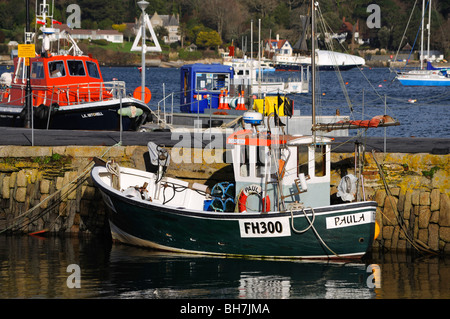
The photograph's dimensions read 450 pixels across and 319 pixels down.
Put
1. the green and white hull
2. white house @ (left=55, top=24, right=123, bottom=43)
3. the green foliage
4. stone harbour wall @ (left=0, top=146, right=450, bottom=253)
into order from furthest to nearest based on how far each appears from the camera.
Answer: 1. the green foliage
2. white house @ (left=55, top=24, right=123, bottom=43)
3. stone harbour wall @ (left=0, top=146, right=450, bottom=253)
4. the green and white hull

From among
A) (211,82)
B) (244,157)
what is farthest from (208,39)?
(244,157)

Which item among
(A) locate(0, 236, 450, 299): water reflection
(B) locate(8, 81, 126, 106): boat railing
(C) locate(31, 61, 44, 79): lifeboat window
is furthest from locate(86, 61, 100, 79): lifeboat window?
(A) locate(0, 236, 450, 299): water reflection

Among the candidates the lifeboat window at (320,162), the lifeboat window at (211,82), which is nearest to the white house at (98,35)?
the lifeboat window at (211,82)

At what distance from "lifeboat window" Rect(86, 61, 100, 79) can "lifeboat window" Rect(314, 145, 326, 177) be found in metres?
13.8

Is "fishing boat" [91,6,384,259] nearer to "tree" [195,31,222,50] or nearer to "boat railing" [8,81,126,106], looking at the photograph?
"boat railing" [8,81,126,106]

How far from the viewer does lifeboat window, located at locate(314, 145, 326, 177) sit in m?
17.5

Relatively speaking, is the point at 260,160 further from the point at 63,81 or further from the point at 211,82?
the point at 211,82

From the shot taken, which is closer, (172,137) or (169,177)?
(169,177)

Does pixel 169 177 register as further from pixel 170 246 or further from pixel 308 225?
pixel 308 225

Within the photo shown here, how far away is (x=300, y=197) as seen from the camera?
17.3m
